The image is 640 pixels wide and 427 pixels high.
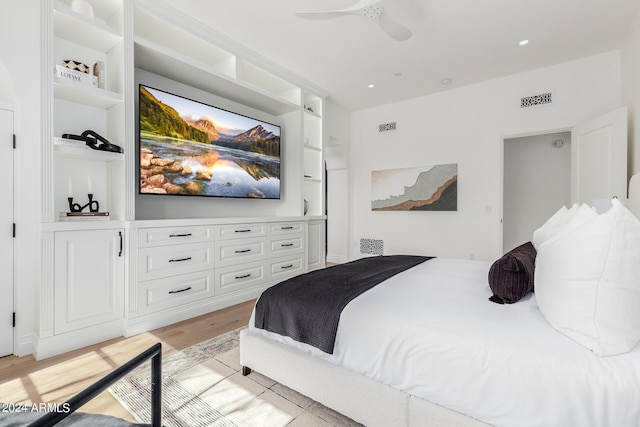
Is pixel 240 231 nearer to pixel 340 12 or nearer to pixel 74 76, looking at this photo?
pixel 74 76

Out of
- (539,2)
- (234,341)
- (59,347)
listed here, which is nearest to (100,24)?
(59,347)

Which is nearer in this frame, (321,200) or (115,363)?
(115,363)

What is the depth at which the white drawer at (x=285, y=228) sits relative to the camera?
3.65m

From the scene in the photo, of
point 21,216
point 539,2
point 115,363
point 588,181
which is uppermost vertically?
point 539,2

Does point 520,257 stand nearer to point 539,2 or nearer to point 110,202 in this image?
point 539,2

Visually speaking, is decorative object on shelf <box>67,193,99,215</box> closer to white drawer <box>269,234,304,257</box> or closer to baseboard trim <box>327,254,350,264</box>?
white drawer <box>269,234,304,257</box>

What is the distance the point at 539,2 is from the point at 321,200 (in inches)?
128

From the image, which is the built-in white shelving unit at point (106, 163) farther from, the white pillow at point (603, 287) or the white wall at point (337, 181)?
the white pillow at point (603, 287)

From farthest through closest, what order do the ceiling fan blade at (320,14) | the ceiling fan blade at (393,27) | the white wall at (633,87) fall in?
the white wall at (633,87), the ceiling fan blade at (393,27), the ceiling fan blade at (320,14)

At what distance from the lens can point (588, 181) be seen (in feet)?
11.4

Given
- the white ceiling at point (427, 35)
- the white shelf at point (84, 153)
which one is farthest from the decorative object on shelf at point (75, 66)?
the white ceiling at point (427, 35)

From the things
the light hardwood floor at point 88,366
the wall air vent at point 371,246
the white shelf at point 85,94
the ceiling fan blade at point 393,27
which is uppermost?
A: the ceiling fan blade at point 393,27

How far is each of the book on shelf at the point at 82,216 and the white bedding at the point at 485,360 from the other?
185 centimetres

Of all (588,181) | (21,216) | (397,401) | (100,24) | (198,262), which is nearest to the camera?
(397,401)
